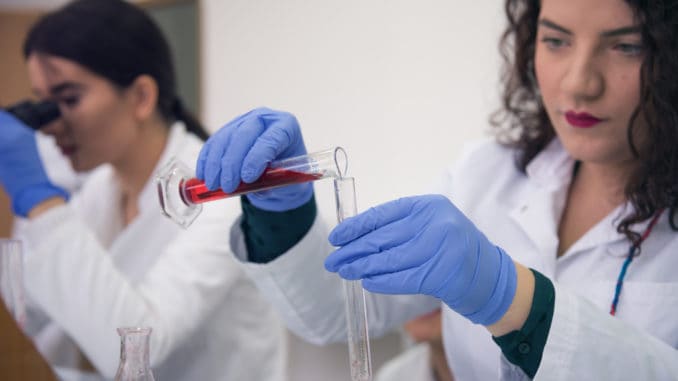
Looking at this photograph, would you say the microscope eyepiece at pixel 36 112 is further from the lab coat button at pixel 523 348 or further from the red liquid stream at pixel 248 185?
the lab coat button at pixel 523 348

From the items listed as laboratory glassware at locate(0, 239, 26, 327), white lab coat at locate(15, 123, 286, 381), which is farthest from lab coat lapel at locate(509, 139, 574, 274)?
laboratory glassware at locate(0, 239, 26, 327)

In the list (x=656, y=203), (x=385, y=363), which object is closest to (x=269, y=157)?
(x=656, y=203)

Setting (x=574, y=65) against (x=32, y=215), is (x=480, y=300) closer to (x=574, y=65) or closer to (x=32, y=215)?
(x=574, y=65)

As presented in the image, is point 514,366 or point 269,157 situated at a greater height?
point 269,157

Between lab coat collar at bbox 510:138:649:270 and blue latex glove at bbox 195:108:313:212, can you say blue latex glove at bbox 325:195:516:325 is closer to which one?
blue latex glove at bbox 195:108:313:212

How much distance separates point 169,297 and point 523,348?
83cm

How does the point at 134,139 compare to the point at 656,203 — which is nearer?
the point at 656,203

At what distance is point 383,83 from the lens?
1.50 m

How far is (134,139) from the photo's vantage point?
175 cm

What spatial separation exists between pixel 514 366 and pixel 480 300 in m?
0.13

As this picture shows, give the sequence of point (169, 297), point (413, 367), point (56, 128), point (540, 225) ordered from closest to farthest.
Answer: point (540, 225) < point (169, 297) < point (413, 367) < point (56, 128)

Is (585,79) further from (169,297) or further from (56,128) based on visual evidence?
(56,128)

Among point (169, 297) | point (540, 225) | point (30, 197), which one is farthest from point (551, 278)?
point (30, 197)

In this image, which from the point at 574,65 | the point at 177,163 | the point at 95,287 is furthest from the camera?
the point at 95,287
